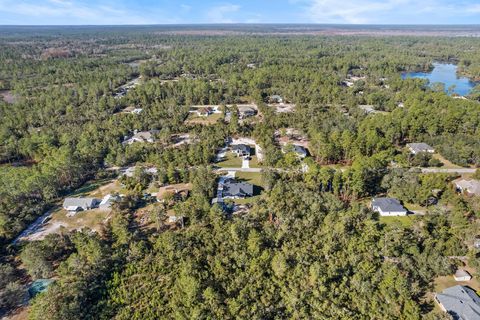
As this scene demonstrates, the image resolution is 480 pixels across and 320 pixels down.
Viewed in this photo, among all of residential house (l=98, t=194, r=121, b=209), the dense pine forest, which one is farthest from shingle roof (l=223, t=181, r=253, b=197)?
residential house (l=98, t=194, r=121, b=209)

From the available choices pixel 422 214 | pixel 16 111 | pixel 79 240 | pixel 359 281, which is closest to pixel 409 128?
pixel 422 214

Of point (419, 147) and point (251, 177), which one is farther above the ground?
point (419, 147)

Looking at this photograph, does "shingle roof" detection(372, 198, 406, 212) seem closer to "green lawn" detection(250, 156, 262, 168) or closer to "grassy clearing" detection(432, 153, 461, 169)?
"grassy clearing" detection(432, 153, 461, 169)

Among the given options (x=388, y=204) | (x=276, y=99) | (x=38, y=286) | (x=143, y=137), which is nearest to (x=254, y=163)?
(x=388, y=204)

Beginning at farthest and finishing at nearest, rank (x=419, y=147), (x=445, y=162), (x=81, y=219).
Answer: (x=419, y=147) < (x=445, y=162) < (x=81, y=219)

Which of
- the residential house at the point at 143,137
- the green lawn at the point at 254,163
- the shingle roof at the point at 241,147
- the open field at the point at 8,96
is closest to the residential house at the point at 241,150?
the shingle roof at the point at 241,147

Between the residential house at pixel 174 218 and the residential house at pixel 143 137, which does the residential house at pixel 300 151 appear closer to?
the residential house at pixel 174 218

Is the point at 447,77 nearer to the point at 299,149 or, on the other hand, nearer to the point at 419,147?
the point at 419,147
